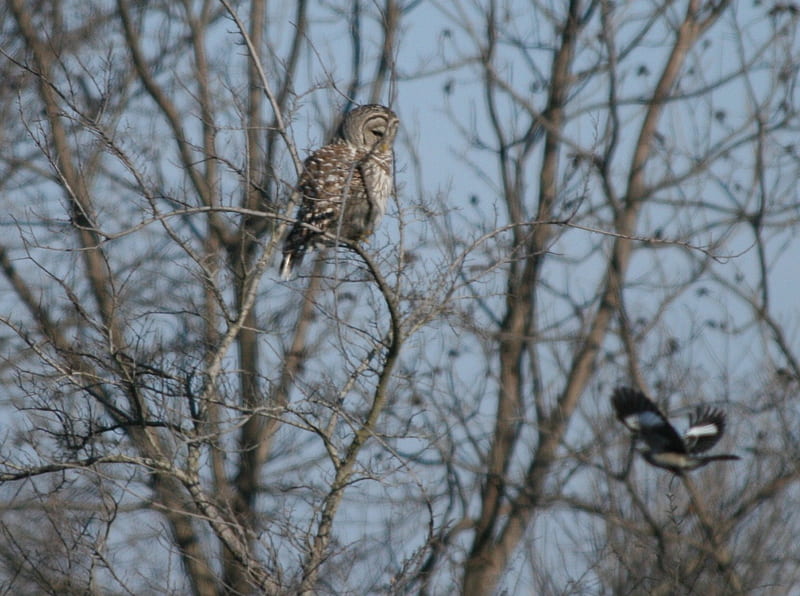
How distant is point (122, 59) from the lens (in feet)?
35.8

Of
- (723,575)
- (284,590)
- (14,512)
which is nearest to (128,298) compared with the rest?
(14,512)

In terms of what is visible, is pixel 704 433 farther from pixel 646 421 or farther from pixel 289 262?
pixel 289 262

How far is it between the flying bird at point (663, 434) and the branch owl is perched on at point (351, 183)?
1881 millimetres

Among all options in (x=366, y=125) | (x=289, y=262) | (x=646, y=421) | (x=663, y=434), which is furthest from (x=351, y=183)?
(x=663, y=434)

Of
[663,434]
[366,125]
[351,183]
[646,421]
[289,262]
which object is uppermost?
[366,125]

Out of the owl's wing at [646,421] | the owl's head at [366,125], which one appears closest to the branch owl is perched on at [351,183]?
the owl's head at [366,125]

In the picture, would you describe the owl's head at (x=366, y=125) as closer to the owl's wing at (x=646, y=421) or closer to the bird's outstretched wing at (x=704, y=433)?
the owl's wing at (x=646, y=421)

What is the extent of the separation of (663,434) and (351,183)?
8.08 feet

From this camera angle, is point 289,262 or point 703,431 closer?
point 703,431

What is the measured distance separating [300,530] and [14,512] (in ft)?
7.23

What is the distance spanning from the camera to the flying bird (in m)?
6.62

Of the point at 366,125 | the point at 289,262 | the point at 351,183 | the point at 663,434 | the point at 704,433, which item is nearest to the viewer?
the point at 663,434

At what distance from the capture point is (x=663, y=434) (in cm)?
661

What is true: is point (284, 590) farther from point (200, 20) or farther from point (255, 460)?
point (200, 20)
